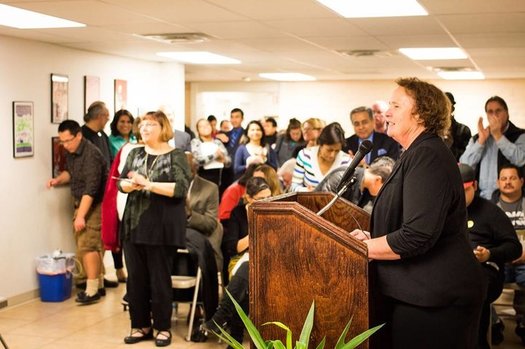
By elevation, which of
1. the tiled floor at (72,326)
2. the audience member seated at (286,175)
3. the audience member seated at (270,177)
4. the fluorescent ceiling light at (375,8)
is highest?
the fluorescent ceiling light at (375,8)

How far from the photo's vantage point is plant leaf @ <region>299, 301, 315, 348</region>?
245 cm

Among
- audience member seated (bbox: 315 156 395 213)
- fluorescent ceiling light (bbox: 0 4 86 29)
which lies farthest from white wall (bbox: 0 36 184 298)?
audience member seated (bbox: 315 156 395 213)

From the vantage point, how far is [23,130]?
22.0 feet

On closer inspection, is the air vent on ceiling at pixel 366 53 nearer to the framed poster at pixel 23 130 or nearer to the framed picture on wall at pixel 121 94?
the framed picture on wall at pixel 121 94

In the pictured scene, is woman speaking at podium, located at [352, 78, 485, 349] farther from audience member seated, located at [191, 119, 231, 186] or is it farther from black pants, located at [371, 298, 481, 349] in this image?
audience member seated, located at [191, 119, 231, 186]

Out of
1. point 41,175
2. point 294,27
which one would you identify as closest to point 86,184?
point 41,175

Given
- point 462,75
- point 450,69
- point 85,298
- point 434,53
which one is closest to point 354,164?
point 85,298

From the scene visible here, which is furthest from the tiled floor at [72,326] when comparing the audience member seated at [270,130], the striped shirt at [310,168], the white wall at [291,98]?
the white wall at [291,98]

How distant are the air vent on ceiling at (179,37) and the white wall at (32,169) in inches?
40.2

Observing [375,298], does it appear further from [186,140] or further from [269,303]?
[186,140]

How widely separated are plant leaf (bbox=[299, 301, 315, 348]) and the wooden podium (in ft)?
0.22

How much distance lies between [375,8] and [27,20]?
8.04ft

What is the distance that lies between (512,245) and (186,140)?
14.7ft

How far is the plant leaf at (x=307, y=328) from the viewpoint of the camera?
2.45 meters
